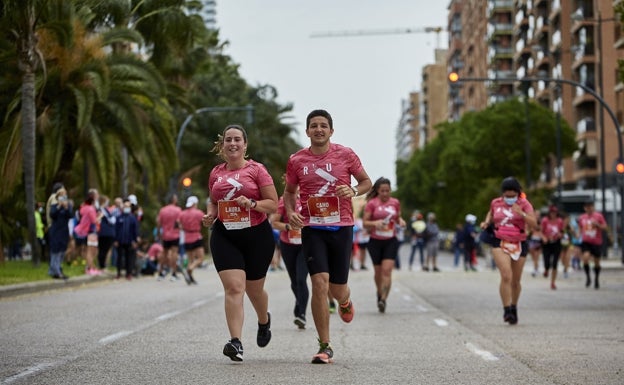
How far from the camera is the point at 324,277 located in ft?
33.5

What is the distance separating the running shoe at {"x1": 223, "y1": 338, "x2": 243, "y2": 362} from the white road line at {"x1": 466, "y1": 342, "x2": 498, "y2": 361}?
2.24 m

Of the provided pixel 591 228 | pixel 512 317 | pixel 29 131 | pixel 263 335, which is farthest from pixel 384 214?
pixel 29 131

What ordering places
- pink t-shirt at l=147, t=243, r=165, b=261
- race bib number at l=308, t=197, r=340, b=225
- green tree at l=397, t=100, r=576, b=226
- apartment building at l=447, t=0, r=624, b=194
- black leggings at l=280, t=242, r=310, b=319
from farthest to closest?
green tree at l=397, t=100, r=576, b=226
apartment building at l=447, t=0, r=624, b=194
pink t-shirt at l=147, t=243, r=165, b=261
black leggings at l=280, t=242, r=310, b=319
race bib number at l=308, t=197, r=340, b=225

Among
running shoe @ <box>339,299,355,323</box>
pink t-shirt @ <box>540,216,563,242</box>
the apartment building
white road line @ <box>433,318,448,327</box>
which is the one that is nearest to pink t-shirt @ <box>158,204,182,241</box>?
pink t-shirt @ <box>540,216,563,242</box>

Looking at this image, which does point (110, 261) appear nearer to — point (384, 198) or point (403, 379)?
point (384, 198)

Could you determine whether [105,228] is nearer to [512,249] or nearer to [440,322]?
[440,322]

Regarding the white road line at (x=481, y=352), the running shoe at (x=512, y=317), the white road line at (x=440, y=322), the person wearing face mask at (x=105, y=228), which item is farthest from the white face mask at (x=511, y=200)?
the person wearing face mask at (x=105, y=228)

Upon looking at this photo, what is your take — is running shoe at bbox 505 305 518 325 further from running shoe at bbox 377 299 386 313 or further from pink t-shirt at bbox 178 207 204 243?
pink t-shirt at bbox 178 207 204 243

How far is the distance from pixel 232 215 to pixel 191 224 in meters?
18.5

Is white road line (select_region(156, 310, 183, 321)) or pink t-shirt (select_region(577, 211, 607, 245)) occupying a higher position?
pink t-shirt (select_region(577, 211, 607, 245))

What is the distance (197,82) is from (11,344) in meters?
54.7

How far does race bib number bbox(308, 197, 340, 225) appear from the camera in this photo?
33.4 feet

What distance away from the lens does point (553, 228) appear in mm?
27906

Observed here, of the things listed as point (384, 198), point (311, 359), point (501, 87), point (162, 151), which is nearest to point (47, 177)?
point (162, 151)
